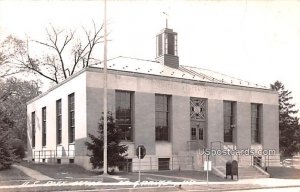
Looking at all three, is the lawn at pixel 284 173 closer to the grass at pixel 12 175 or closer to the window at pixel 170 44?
the window at pixel 170 44

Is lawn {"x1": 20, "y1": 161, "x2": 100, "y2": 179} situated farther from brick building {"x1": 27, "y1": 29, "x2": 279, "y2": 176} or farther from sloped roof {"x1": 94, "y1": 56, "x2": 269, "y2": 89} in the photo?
sloped roof {"x1": 94, "y1": 56, "x2": 269, "y2": 89}

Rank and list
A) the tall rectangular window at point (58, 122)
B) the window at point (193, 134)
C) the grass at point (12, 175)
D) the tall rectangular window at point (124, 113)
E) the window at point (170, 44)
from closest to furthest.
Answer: the grass at point (12, 175) < the tall rectangular window at point (124, 113) < the window at point (193, 134) < the tall rectangular window at point (58, 122) < the window at point (170, 44)

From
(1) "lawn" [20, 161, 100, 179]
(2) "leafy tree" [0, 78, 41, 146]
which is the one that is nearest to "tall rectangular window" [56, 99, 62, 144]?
(1) "lawn" [20, 161, 100, 179]

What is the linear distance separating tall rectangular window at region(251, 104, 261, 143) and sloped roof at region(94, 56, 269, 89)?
7.21ft

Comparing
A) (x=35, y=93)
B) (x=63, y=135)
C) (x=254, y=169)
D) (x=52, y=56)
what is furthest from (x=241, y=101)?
(x=35, y=93)

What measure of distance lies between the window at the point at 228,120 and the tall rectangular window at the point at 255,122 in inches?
103

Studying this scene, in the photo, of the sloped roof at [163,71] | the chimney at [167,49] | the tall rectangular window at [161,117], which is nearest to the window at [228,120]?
the sloped roof at [163,71]

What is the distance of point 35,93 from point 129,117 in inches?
1471

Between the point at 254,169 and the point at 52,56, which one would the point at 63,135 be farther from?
the point at 52,56

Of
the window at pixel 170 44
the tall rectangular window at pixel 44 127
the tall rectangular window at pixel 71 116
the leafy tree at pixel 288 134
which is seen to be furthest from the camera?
the leafy tree at pixel 288 134

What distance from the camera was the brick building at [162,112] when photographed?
32438 mm

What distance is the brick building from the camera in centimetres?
3244

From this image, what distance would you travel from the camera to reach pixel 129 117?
33.2 meters

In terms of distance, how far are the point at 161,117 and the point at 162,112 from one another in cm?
42
